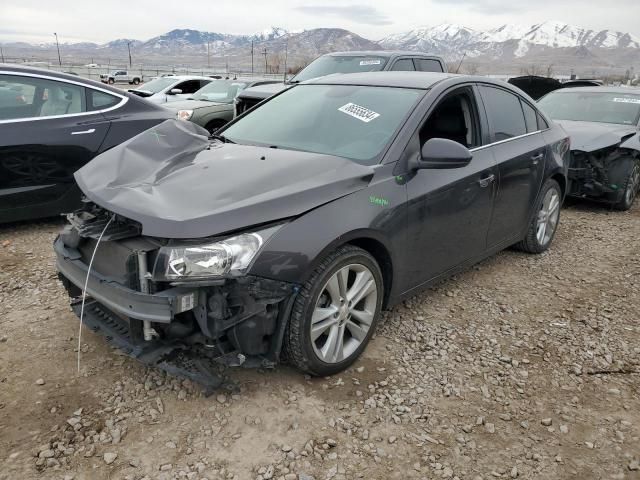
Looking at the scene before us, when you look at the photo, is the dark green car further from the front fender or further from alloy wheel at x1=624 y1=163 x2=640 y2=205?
alloy wheel at x1=624 y1=163 x2=640 y2=205

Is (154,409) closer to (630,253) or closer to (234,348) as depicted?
(234,348)

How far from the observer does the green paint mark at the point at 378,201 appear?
2.97 metres

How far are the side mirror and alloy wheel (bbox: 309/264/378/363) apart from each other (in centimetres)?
77

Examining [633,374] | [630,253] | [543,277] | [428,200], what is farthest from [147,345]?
[630,253]

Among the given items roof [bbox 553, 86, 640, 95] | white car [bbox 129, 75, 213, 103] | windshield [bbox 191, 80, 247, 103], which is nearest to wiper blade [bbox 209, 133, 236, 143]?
windshield [bbox 191, 80, 247, 103]

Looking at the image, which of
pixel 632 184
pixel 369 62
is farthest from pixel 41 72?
pixel 632 184

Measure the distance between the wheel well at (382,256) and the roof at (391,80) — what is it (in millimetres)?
1229

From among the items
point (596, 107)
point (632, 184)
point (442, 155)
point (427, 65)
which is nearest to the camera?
point (442, 155)

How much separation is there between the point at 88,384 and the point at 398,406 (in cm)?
165

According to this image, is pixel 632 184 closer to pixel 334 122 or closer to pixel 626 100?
pixel 626 100

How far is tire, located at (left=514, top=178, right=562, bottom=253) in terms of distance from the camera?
15.9 ft

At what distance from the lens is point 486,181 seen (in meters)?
3.82

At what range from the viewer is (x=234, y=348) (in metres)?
2.59

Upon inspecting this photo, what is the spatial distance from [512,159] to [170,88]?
9672mm
